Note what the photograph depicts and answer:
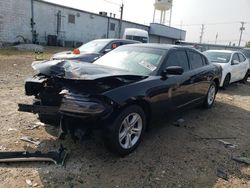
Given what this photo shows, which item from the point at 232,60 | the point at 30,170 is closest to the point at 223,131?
the point at 30,170

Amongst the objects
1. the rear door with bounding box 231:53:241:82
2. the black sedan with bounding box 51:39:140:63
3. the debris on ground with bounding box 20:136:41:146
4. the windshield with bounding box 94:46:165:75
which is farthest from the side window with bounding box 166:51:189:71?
the rear door with bounding box 231:53:241:82

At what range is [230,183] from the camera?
328 centimetres

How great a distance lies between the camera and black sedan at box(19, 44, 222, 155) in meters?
3.21

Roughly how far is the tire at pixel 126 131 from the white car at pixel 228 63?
6.32 m

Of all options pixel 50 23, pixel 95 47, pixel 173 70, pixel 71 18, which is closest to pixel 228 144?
pixel 173 70

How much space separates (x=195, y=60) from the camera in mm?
5688

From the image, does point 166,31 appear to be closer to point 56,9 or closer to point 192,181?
point 56,9

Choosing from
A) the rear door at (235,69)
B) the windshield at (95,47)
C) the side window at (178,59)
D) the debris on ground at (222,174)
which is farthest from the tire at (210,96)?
the windshield at (95,47)

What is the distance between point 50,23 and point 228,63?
66.7ft

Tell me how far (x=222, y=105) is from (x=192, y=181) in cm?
452

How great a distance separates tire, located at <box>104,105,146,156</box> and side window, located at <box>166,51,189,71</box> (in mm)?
1280

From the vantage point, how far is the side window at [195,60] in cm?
546

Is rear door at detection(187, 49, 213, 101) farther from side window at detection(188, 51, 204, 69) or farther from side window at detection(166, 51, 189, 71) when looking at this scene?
side window at detection(166, 51, 189, 71)

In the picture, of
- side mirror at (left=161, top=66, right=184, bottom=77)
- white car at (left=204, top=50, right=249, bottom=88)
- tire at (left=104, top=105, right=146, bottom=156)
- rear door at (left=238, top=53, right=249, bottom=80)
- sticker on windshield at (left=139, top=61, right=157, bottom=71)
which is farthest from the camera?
rear door at (left=238, top=53, right=249, bottom=80)
